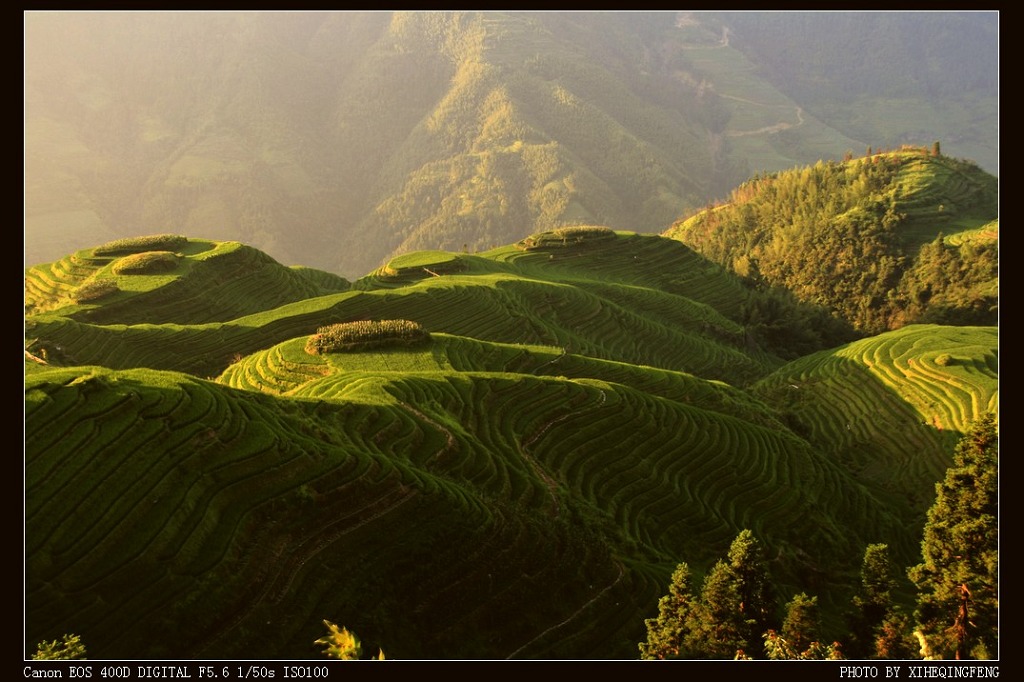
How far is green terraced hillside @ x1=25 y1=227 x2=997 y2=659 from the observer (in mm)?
13188

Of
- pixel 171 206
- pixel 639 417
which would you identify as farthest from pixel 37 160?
pixel 639 417

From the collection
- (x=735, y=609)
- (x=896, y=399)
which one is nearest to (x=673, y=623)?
(x=735, y=609)

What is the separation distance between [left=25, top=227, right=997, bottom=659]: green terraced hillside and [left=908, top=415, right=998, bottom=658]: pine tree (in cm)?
623

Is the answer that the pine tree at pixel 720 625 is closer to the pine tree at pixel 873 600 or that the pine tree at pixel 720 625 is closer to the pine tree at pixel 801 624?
the pine tree at pixel 801 624

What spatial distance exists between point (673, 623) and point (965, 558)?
19.9 feet

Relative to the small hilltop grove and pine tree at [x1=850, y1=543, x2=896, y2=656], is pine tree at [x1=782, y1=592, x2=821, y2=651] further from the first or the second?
the small hilltop grove

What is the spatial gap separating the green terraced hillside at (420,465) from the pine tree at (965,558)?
20.4ft

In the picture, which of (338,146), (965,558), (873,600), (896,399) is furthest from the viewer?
(338,146)

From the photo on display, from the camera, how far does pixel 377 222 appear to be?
14775 centimetres

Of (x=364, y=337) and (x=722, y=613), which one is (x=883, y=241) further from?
(x=722, y=613)

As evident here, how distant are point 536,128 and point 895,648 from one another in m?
162

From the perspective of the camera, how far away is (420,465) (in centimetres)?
1933

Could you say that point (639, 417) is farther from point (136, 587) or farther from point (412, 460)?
point (136, 587)

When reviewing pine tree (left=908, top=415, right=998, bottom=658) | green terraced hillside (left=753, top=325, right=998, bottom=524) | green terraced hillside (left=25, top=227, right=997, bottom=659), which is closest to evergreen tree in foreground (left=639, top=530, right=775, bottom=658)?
green terraced hillside (left=25, top=227, right=997, bottom=659)
